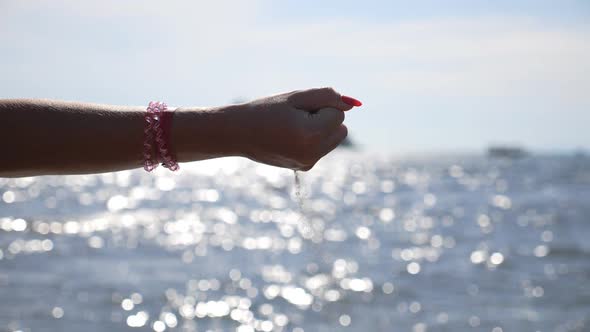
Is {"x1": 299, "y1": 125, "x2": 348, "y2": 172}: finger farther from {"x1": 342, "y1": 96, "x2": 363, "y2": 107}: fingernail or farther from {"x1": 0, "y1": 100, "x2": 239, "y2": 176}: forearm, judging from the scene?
{"x1": 0, "y1": 100, "x2": 239, "y2": 176}: forearm

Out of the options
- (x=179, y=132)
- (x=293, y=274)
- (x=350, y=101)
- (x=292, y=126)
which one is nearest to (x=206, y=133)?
(x=179, y=132)

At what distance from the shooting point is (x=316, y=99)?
1816mm

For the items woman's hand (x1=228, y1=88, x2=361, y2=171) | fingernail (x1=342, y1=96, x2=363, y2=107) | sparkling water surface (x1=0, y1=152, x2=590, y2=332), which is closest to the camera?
woman's hand (x1=228, y1=88, x2=361, y2=171)

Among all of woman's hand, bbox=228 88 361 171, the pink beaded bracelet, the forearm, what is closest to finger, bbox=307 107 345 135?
woman's hand, bbox=228 88 361 171

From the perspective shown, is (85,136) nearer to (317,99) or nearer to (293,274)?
(317,99)

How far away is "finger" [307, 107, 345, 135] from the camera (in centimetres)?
179

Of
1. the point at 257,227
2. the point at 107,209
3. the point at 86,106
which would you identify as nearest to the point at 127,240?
the point at 257,227

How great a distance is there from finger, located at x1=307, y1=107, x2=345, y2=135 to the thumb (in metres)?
0.02

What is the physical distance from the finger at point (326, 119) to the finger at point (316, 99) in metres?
0.02

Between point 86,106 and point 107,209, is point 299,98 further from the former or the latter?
point 107,209

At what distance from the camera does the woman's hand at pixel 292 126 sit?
178cm

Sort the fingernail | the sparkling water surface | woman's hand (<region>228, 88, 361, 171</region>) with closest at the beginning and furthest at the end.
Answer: woman's hand (<region>228, 88, 361, 171</region>) → the fingernail → the sparkling water surface

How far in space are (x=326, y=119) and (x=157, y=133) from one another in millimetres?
431

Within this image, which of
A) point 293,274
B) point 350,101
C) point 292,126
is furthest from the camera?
point 293,274
